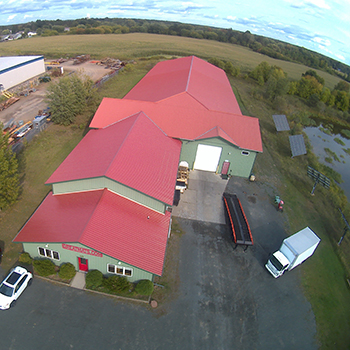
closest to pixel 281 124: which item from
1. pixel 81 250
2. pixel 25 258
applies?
pixel 81 250

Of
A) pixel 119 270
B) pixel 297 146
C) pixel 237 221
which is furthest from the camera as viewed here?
pixel 297 146

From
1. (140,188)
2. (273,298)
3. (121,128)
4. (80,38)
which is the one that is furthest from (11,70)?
(80,38)

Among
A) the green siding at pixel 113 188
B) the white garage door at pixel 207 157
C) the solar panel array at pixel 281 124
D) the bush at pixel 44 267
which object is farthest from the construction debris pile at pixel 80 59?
the bush at pixel 44 267

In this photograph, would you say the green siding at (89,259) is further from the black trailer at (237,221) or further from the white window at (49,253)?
the black trailer at (237,221)

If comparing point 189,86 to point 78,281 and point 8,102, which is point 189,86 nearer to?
point 78,281

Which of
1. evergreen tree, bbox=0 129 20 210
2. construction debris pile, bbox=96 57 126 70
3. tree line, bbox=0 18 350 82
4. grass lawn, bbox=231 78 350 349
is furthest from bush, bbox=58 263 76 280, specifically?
tree line, bbox=0 18 350 82

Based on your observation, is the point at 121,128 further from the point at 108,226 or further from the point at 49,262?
the point at 49,262
